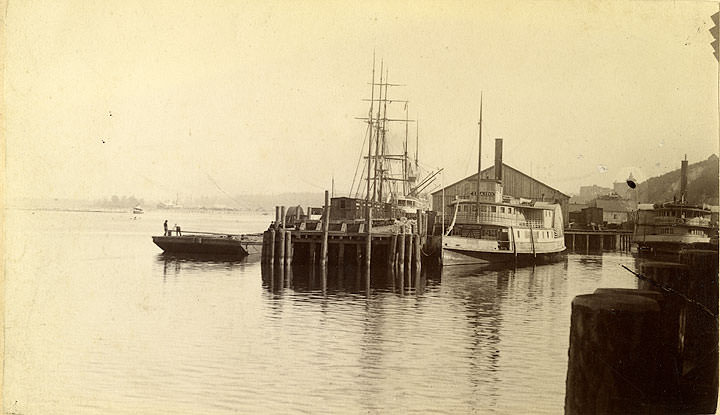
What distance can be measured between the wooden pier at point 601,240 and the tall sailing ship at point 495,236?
267 millimetres

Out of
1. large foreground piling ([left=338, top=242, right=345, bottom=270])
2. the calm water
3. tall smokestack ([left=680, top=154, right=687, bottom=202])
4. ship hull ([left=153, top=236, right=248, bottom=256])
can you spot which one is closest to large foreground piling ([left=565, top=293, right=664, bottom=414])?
the calm water

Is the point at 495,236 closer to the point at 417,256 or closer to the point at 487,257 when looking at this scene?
the point at 487,257

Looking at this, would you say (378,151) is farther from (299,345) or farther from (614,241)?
(614,241)

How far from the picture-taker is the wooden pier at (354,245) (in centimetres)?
1181

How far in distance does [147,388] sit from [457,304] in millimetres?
4364

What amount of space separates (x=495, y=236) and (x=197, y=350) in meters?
9.14

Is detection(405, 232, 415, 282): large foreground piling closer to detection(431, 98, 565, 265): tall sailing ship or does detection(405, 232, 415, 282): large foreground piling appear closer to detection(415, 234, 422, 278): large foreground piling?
detection(415, 234, 422, 278): large foreground piling

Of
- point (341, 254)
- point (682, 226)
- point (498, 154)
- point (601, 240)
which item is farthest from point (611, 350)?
point (341, 254)

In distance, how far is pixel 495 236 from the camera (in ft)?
44.9

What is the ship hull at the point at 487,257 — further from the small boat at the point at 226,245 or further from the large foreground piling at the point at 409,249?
the small boat at the point at 226,245

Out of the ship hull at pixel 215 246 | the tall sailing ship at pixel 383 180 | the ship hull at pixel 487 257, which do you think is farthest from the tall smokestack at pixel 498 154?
the ship hull at pixel 487 257

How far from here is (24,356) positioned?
197 inches

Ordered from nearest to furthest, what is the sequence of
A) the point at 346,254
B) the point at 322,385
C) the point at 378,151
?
the point at 322,385
the point at 378,151
the point at 346,254

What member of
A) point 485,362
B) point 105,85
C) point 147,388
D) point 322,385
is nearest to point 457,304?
point 485,362
